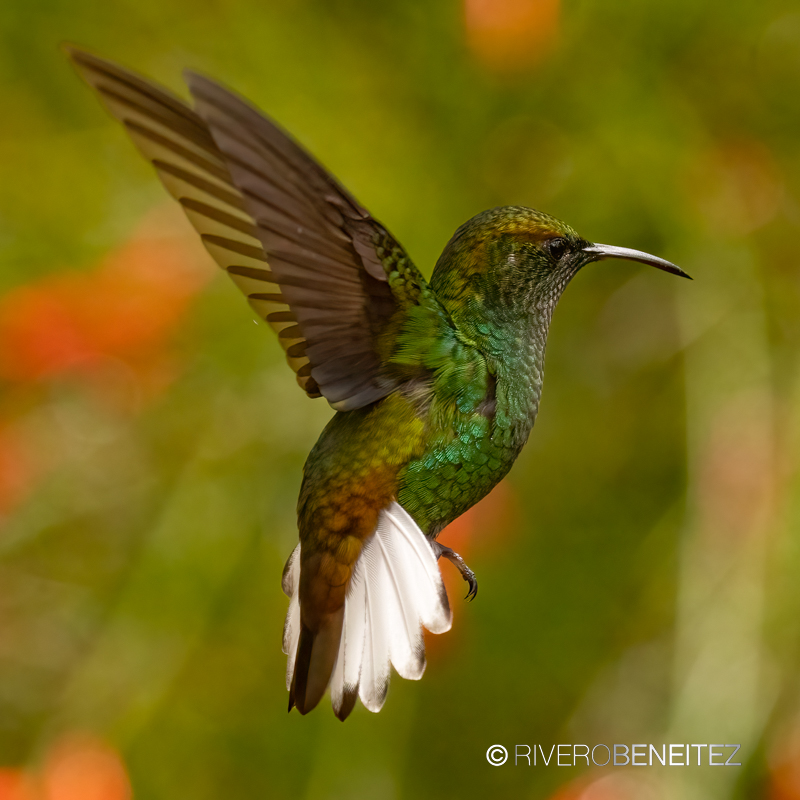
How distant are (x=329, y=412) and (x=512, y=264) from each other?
0.49 m

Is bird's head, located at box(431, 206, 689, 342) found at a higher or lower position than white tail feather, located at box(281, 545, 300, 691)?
higher

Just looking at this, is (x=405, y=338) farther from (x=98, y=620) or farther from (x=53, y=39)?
(x=53, y=39)

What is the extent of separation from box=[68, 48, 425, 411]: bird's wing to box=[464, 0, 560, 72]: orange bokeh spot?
0.58m

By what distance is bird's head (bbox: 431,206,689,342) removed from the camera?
50 centimetres

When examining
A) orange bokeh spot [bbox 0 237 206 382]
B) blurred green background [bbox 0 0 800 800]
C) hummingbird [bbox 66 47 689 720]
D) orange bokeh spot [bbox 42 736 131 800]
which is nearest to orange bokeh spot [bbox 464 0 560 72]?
blurred green background [bbox 0 0 800 800]

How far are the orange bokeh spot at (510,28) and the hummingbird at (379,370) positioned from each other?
48 centimetres

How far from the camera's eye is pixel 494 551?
89 centimetres

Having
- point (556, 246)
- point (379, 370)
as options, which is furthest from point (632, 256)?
point (379, 370)

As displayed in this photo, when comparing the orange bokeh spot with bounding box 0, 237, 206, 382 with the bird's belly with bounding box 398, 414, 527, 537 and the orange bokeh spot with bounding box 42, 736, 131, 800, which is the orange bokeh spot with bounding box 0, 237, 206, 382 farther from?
the bird's belly with bounding box 398, 414, 527, 537

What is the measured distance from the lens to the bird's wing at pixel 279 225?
33 cm

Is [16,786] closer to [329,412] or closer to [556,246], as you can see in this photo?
[329,412]

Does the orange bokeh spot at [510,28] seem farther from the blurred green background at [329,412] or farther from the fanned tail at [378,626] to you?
the fanned tail at [378,626]

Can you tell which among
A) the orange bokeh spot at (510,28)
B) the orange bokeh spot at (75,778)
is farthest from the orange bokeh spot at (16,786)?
the orange bokeh spot at (510,28)

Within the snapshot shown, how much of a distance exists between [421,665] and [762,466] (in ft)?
2.00
